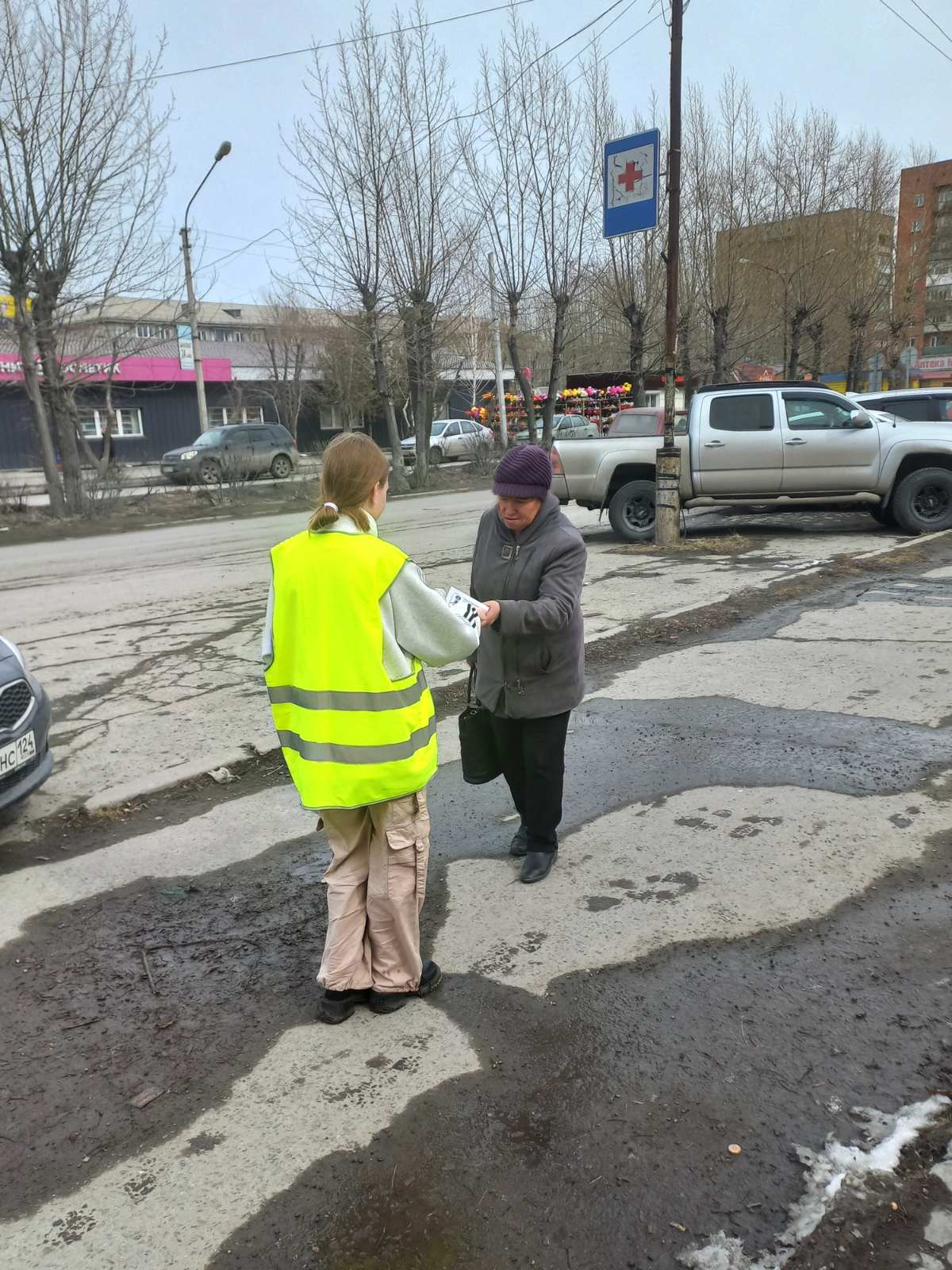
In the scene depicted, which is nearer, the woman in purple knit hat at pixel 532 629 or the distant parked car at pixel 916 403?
the woman in purple knit hat at pixel 532 629

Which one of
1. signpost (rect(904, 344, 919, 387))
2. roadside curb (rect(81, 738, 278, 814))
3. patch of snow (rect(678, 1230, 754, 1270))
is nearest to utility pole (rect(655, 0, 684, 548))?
roadside curb (rect(81, 738, 278, 814))

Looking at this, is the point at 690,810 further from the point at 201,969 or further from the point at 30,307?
Result: the point at 30,307

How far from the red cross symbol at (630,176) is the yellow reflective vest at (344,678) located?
32.2 feet

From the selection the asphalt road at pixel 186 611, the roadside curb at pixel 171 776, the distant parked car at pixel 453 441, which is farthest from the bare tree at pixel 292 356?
the roadside curb at pixel 171 776

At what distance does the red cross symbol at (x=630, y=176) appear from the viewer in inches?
423

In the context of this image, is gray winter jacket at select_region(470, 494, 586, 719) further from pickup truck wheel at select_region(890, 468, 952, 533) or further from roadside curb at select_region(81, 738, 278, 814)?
pickup truck wheel at select_region(890, 468, 952, 533)

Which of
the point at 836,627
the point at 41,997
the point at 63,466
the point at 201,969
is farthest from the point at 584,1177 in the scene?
the point at 63,466

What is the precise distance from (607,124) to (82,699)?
860 inches

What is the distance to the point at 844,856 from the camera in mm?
3697

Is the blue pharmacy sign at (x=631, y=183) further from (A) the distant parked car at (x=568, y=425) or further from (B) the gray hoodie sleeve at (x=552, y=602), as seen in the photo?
(A) the distant parked car at (x=568, y=425)

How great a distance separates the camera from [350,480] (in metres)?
2.67

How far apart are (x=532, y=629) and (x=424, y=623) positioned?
683 mm

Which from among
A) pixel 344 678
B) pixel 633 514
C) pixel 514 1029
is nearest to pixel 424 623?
pixel 344 678

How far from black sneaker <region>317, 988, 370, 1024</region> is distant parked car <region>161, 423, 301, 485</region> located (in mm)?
21276
